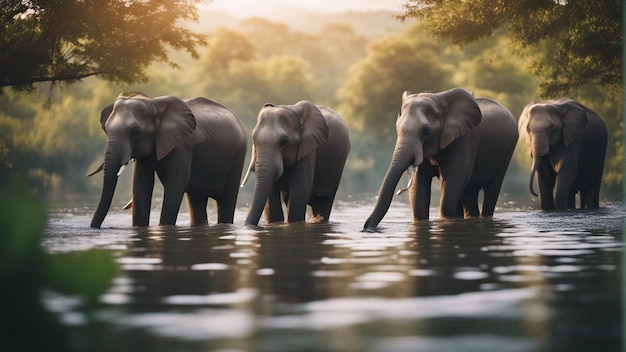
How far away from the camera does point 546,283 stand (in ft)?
35.7

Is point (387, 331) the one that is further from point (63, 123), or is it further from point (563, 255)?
point (63, 123)

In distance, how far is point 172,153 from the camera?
816 inches

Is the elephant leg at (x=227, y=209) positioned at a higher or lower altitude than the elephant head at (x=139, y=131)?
lower

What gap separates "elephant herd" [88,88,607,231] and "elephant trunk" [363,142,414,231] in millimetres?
16

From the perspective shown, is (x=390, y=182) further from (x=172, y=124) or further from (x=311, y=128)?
(x=172, y=124)

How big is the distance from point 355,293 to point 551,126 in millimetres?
16286

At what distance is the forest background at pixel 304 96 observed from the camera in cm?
5116

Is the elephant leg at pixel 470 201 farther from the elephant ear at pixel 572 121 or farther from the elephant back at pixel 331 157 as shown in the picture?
the elephant ear at pixel 572 121

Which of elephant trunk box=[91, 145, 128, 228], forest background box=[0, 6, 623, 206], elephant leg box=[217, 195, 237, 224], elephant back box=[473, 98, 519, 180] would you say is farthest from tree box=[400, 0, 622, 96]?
elephant trunk box=[91, 145, 128, 228]

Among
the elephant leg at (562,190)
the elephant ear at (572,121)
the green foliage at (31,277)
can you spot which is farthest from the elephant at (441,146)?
the green foliage at (31,277)

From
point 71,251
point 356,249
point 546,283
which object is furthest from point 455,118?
point 546,283

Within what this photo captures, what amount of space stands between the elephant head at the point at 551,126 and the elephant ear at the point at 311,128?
536 centimetres

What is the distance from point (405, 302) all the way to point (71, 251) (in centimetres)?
621

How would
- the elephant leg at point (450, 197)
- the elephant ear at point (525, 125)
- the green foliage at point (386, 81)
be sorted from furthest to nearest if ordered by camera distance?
the green foliage at point (386, 81) → the elephant ear at point (525, 125) → the elephant leg at point (450, 197)
